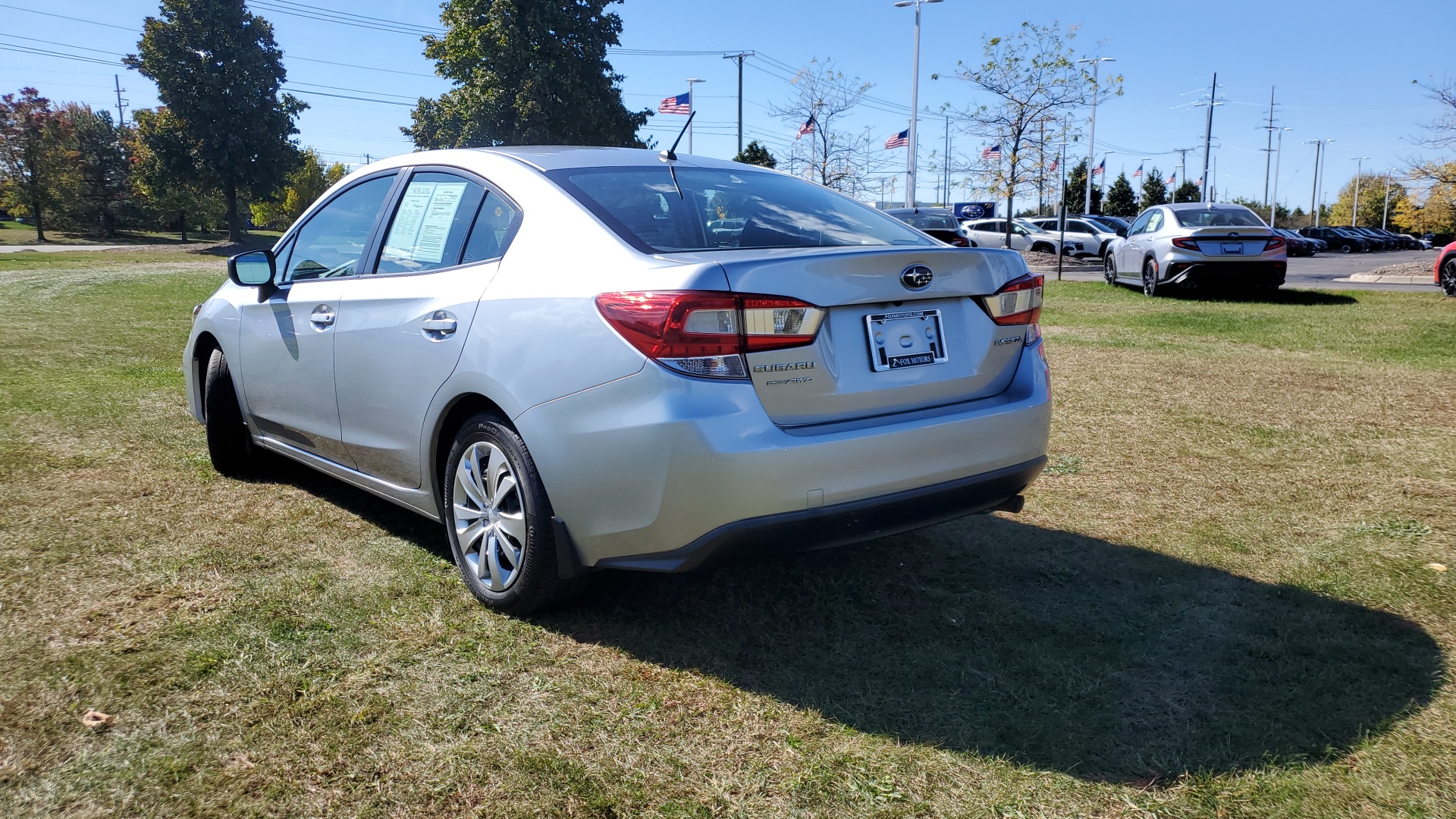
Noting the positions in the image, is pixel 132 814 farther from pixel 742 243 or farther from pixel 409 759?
pixel 742 243

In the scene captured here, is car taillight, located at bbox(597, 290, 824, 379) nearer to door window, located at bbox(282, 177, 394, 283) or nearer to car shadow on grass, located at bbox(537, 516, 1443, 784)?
car shadow on grass, located at bbox(537, 516, 1443, 784)

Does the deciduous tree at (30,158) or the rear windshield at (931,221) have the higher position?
the deciduous tree at (30,158)

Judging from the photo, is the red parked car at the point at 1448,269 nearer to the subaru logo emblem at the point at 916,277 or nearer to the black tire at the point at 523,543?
the subaru logo emblem at the point at 916,277

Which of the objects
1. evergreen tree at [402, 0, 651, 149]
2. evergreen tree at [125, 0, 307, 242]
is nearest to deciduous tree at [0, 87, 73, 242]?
evergreen tree at [125, 0, 307, 242]

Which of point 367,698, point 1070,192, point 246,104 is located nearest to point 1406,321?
point 367,698

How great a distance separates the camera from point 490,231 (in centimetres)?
353

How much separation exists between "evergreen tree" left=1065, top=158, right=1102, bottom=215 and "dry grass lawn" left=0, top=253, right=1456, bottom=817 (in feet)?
223

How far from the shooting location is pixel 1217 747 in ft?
8.55

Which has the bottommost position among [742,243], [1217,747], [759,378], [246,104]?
[1217,747]

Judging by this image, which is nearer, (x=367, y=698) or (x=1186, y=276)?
(x=367, y=698)

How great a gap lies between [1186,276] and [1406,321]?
332cm

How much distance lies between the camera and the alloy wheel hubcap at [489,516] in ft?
10.8

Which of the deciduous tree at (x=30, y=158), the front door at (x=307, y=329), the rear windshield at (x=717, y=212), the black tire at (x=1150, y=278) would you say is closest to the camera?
the rear windshield at (x=717, y=212)

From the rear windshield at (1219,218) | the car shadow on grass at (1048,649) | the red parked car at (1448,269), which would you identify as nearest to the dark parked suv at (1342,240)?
the red parked car at (1448,269)
